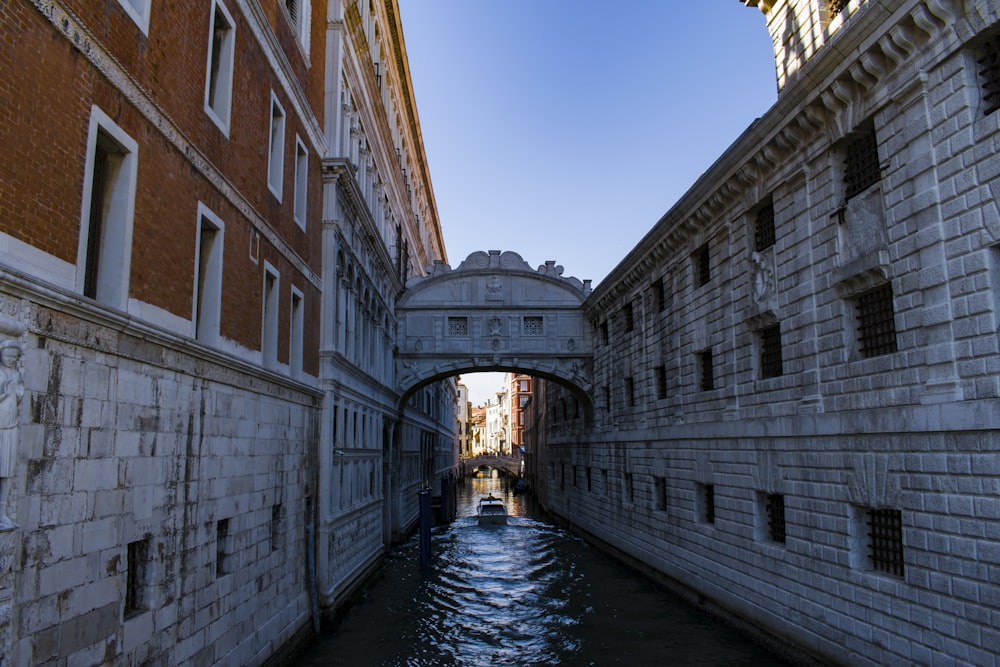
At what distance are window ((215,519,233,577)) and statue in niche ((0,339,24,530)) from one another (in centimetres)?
440

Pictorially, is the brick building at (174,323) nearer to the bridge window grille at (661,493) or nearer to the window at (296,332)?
the window at (296,332)

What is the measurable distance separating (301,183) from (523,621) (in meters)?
10.2

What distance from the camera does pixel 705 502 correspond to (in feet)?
51.2

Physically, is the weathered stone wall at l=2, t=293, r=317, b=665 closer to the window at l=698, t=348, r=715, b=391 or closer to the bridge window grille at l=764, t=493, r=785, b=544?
the bridge window grille at l=764, t=493, r=785, b=544

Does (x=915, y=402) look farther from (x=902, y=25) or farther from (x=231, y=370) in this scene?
(x=231, y=370)

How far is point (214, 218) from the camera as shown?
9102 millimetres

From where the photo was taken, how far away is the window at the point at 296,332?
1326cm

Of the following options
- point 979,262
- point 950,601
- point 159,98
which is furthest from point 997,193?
point 159,98

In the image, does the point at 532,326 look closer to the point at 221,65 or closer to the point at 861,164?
the point at 861,164

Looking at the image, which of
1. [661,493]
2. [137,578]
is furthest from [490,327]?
[137,578]

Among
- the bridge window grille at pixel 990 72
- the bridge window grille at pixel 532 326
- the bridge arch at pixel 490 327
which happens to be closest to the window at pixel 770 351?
the bridge window grille at pixel 990 72

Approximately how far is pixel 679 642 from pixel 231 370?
9.26m

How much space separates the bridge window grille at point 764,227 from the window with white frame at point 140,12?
1013 centimetres

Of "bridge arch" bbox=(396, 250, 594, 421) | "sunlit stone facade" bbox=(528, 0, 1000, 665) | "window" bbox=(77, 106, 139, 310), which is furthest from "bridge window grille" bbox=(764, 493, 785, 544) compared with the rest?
"bridge arch" bbox=(396, 250, 594, 421)
